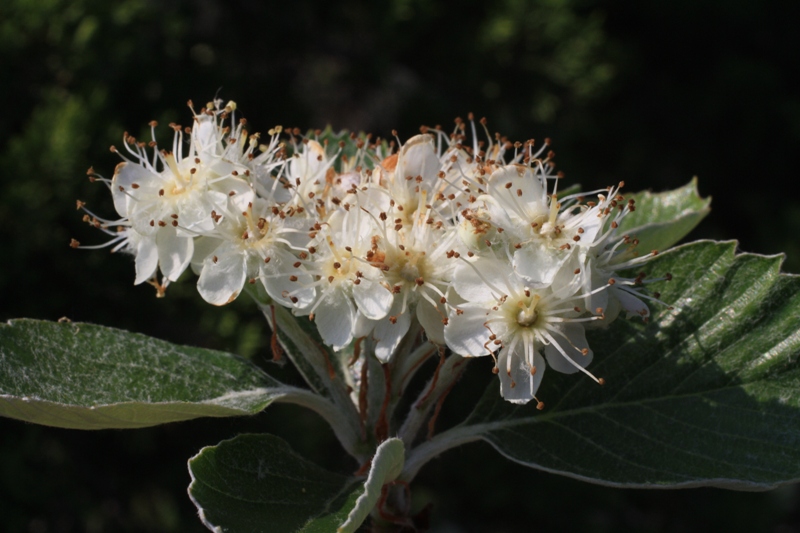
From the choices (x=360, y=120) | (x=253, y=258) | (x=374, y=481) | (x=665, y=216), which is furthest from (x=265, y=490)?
(x=360, y=120)

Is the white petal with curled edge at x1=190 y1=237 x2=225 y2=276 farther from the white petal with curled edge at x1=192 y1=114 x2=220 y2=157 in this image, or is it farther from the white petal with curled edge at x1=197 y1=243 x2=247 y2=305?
the white petal with curled edge at x1=192 y1=114 x2=220 y2=157

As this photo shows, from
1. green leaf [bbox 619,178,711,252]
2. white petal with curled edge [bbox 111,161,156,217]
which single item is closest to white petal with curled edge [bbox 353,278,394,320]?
white petal with curled edge [bbox 111,161,156,217]

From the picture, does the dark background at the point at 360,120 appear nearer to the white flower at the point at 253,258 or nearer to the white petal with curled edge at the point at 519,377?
the white flower at the point at 253,258

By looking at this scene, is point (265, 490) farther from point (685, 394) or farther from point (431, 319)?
point (685, 394)

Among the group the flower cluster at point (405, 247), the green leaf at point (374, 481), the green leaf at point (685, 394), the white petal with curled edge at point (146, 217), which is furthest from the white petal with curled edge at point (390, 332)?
the white petal with curled edge at point (146, 217)

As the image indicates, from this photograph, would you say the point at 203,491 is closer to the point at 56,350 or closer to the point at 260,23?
the point at 56,350

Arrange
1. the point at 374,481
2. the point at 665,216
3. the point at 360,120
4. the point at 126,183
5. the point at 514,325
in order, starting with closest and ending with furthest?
1. the point at 374,481
2. the point at 514,325
3. the point at 126,183
4. the point at 665,216
5. the point at 360,120

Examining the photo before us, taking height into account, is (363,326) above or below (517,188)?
below

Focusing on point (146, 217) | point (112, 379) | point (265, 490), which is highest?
point (146, 217)
